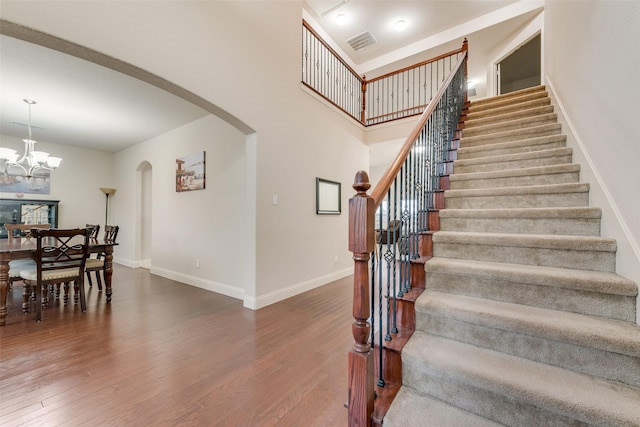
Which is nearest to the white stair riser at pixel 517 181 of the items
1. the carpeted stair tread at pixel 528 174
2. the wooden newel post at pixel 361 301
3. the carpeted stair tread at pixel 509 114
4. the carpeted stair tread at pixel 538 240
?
the carpeted stair tread at pixel 528 174

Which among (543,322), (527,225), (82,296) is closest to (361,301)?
(543,322)

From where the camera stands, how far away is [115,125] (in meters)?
4.57

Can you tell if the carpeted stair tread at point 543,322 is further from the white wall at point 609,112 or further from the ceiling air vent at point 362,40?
the ceiling air vent at point 362,40

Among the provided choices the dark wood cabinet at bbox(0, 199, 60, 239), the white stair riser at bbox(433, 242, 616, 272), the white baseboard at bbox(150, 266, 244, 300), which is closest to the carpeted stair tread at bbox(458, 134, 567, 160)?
the white stair riser at bbox(433, 242, 616, 272)

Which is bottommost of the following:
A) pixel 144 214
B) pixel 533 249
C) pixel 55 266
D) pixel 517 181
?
pixel 55 266

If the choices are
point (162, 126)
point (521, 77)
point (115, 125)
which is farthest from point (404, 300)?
point (521, 77)

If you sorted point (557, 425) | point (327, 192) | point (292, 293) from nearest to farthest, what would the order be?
point (557, 425), point (292, 293), point (327, 192)

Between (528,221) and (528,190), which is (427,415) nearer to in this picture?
(528,221)

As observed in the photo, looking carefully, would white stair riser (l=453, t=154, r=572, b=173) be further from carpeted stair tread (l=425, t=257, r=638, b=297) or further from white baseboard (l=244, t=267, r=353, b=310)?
white baseboard (l=244, t=267, r=353, b=310)

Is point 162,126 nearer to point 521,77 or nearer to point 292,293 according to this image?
point 292,293

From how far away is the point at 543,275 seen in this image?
4.42 ft

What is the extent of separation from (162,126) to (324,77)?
9.88 feet

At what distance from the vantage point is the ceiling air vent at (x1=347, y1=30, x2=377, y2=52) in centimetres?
510

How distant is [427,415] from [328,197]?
10.7ft
